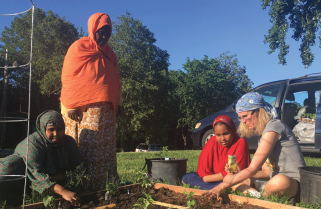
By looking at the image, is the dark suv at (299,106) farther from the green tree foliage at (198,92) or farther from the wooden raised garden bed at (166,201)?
the green tree foliage at (198,92)

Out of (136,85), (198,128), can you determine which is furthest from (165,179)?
(136,85)

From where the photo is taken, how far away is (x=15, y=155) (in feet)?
8.76

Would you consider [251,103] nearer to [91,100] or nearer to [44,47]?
[91,100]

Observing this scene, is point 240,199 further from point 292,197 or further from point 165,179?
point 165,179

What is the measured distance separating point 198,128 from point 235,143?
4.86 metres

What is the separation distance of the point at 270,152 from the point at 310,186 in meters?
0.42

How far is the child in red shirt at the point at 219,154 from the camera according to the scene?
9.80 ft

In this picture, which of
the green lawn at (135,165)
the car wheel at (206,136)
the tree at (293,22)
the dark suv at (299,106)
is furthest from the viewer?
the tree at (293,22)

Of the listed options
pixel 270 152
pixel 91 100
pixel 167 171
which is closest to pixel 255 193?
pixel 270 152

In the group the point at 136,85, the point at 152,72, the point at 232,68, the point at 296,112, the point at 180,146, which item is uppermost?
the point at 232,68

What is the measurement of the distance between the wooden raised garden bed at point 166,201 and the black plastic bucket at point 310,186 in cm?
34

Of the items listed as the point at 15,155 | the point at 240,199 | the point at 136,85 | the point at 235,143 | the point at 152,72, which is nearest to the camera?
the point at 240,199

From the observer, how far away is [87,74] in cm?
319

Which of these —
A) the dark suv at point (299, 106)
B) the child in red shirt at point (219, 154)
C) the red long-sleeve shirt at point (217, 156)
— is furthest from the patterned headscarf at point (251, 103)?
the dark suv at point (299, 106)
